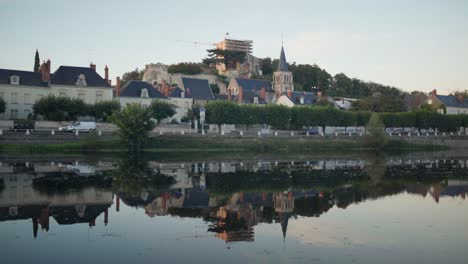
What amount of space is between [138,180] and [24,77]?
1479 inches

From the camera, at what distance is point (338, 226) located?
1485cm

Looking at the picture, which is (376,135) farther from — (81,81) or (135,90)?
(81,81)

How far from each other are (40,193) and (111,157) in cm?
2102

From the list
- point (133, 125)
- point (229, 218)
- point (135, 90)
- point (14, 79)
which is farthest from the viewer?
point (135, 90)

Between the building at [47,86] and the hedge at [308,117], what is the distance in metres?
13.6

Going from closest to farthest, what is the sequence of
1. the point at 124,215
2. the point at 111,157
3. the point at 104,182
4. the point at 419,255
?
the point at 419,255
the point at 124,215
the point at 104,182
the point at 111,157

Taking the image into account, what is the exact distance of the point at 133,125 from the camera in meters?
45.6

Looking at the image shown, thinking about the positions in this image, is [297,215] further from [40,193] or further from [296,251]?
[40,193]

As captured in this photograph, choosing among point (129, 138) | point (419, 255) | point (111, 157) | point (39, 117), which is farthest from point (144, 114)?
point (419, 255)

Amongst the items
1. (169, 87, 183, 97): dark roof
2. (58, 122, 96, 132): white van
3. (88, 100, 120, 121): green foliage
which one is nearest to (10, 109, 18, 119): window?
(88, 100, 120, 121): green foliage

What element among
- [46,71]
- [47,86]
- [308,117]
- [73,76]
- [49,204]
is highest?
[46,71]

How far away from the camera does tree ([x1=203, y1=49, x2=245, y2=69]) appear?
11738 cm

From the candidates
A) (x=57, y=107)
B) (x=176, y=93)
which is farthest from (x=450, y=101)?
(x=57, y=107)

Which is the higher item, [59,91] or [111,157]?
[59,91]
